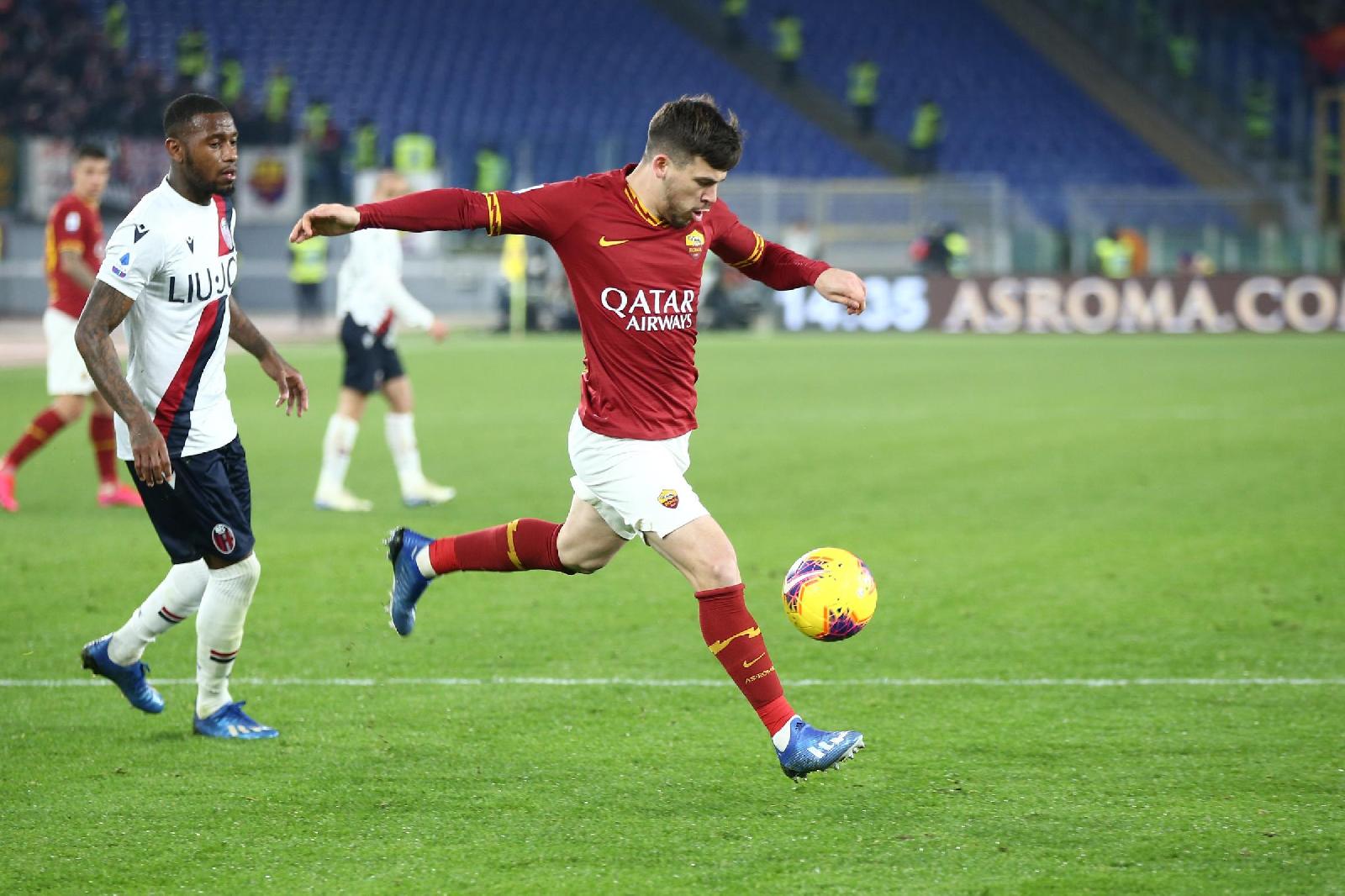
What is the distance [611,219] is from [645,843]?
6.13 feet

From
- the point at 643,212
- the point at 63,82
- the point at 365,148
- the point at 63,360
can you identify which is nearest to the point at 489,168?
the point at 365,148

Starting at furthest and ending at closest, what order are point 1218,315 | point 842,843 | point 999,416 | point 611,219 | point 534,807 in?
1. point 1218,315
2. point 999,416
3. point 611,219
4. point 534,807
5. point 842,843

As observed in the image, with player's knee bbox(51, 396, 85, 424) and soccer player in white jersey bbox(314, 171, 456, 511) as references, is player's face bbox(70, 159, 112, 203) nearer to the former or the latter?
player's knee bbox(51, 396, 85, 424)

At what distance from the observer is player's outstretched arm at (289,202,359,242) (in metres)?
4.80

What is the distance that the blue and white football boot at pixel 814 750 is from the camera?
4801mm

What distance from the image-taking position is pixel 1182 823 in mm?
4613

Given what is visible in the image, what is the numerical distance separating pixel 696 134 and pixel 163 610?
7.89 ft

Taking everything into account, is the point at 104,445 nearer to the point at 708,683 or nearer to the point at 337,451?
the point at 337,451

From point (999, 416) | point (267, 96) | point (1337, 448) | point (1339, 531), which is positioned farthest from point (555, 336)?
point (1339, 531)

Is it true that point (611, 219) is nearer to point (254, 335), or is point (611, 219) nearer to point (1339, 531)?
point (254, 335)

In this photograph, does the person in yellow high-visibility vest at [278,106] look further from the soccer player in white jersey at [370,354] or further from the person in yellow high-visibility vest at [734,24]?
the soccer player in white jersey at [370,354]

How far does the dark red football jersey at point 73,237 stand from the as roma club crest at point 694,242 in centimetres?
590

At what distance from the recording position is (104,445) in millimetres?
11133

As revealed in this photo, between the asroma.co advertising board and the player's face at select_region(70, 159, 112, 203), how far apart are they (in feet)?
65.1
